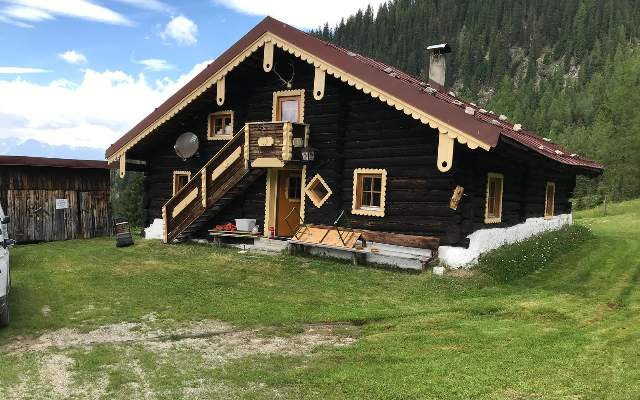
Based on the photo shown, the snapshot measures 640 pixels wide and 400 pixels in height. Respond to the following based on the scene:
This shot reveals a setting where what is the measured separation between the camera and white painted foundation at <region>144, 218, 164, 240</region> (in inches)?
778

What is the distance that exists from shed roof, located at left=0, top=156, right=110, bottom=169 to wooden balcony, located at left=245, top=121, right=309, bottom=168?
26.7 ft

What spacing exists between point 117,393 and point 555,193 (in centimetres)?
1875

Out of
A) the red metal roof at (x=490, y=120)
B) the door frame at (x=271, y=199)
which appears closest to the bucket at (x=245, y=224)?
the door frame at (x=271, y=199)

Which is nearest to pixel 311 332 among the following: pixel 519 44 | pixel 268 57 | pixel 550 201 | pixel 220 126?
pixel 268 57

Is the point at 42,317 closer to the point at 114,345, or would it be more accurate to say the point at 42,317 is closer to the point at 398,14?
the point at 114,345

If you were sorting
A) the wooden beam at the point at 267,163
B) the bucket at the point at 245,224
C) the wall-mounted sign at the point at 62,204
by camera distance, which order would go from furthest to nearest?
the wall-mounted sign at the point at 62,204 → the bucket at the point at 245,224 → the wooden beam at the point at 267,163

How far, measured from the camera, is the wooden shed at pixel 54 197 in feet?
60.7

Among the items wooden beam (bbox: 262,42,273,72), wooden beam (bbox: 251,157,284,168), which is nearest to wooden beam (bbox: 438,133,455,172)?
wooden beam (bbox: 251,157,284,168)

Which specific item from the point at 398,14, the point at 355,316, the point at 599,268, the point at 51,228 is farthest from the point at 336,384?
the point at 398,14

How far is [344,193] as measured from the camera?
15.0 meters

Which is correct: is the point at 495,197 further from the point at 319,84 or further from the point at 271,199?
the point at 271,199

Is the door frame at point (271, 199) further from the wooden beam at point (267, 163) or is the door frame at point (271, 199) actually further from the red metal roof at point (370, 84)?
the red metal roof at point (370, 84)

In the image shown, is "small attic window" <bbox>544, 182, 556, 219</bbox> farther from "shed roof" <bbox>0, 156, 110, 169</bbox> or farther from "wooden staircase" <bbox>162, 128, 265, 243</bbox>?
"shed roof" <bbox>0, 156, 110, 169</bbox>

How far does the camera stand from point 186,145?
18.7 m
